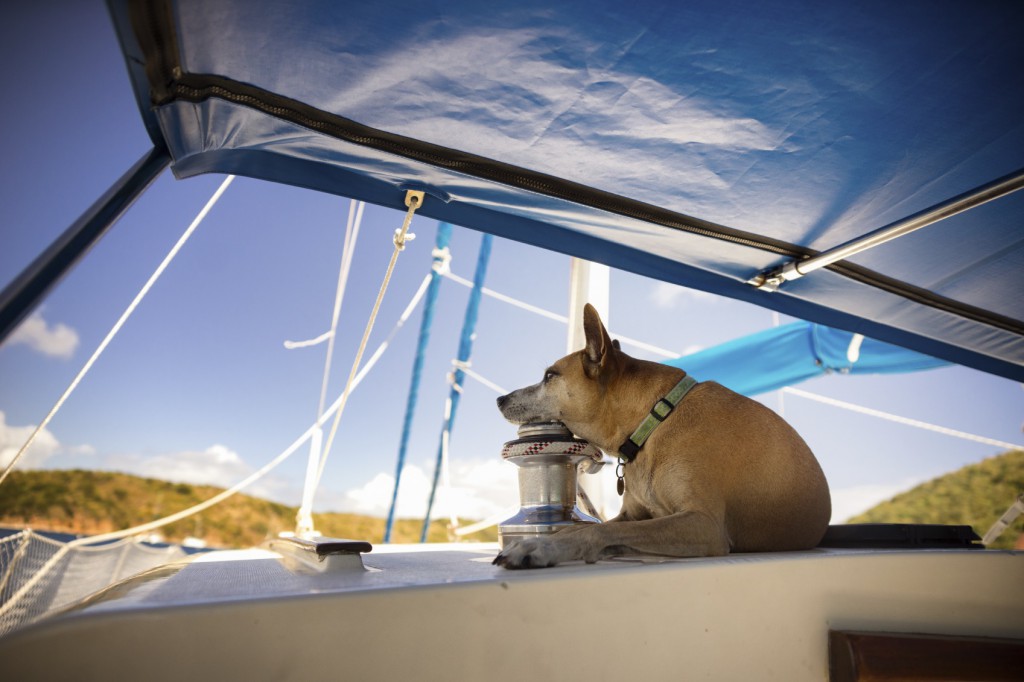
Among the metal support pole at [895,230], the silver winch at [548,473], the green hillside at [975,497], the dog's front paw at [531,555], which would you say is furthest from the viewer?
the green hillside at [975,497]

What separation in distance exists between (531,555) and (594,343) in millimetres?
1044

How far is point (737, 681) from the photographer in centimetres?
76

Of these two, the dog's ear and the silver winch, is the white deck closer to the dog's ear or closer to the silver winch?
the silver winch

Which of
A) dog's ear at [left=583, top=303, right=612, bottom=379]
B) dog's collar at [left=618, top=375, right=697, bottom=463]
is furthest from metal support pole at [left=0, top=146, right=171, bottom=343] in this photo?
dog's collar at [left=618, top=375, right=697, bottom=463]

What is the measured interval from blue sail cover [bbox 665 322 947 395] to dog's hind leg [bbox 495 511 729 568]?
278cm

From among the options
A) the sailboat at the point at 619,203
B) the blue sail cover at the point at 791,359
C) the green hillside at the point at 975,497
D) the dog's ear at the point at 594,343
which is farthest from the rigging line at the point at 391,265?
the green hillside at the point at 975,497

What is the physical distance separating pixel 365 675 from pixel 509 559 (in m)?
0.39

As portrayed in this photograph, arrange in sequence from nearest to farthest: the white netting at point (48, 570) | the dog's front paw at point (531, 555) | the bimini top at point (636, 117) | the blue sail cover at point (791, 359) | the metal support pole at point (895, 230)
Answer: the dog's front paw at point (531, 555) < the bimini top at point (636, 117) < the metal support pole at point (895, 230) < the white netting at point (48, 570) < the blue sail cover at point (791, 359)

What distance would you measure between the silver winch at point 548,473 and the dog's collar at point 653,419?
36cm

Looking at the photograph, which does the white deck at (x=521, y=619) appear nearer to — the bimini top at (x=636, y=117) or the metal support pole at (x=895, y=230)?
the bimini top at (x=636, y=117)

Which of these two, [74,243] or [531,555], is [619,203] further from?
[74,243]

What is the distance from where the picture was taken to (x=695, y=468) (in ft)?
4.93

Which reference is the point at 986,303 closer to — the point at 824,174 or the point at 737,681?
the point at 824,174

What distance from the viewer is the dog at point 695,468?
49.9 inches
